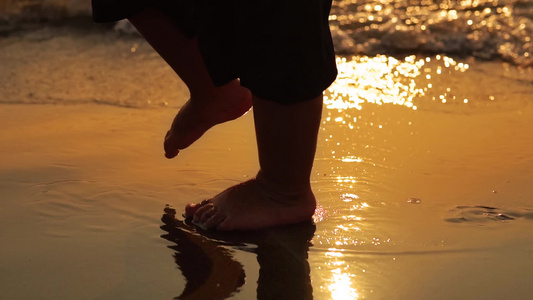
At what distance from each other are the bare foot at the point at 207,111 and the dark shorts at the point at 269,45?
0.81ft

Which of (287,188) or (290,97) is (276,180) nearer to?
(287,188)

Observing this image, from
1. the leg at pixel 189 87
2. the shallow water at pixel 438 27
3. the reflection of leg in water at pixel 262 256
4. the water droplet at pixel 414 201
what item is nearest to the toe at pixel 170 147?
the leg at pixel 189 87

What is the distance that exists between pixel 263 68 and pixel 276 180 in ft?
0.95

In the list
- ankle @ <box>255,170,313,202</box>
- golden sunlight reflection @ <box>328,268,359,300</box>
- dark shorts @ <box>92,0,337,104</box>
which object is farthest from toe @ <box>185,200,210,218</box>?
golden sunlight reflection @ <box>328,268,359,300</box>

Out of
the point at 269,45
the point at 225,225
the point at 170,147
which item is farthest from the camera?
the point at 170,147

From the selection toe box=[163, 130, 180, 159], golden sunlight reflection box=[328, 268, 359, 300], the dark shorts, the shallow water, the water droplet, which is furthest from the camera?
the shallow water

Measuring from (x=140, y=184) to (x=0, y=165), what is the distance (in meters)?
0.41

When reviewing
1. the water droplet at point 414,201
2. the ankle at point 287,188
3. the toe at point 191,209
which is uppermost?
the ankle at point 287,188

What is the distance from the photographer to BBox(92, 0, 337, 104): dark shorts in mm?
1887

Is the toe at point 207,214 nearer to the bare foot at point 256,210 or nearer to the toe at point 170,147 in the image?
the bare foot at point 256,210

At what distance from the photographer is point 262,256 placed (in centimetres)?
183

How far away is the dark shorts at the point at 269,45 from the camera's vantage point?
6.19 feet

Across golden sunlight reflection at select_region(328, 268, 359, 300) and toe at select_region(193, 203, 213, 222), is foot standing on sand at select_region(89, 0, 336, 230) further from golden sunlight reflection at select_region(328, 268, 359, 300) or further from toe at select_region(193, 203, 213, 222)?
golden sunlight reflection at select_region(328, 268, 359, 300)

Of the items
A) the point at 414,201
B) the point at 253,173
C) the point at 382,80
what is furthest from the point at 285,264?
the point at 382,80
